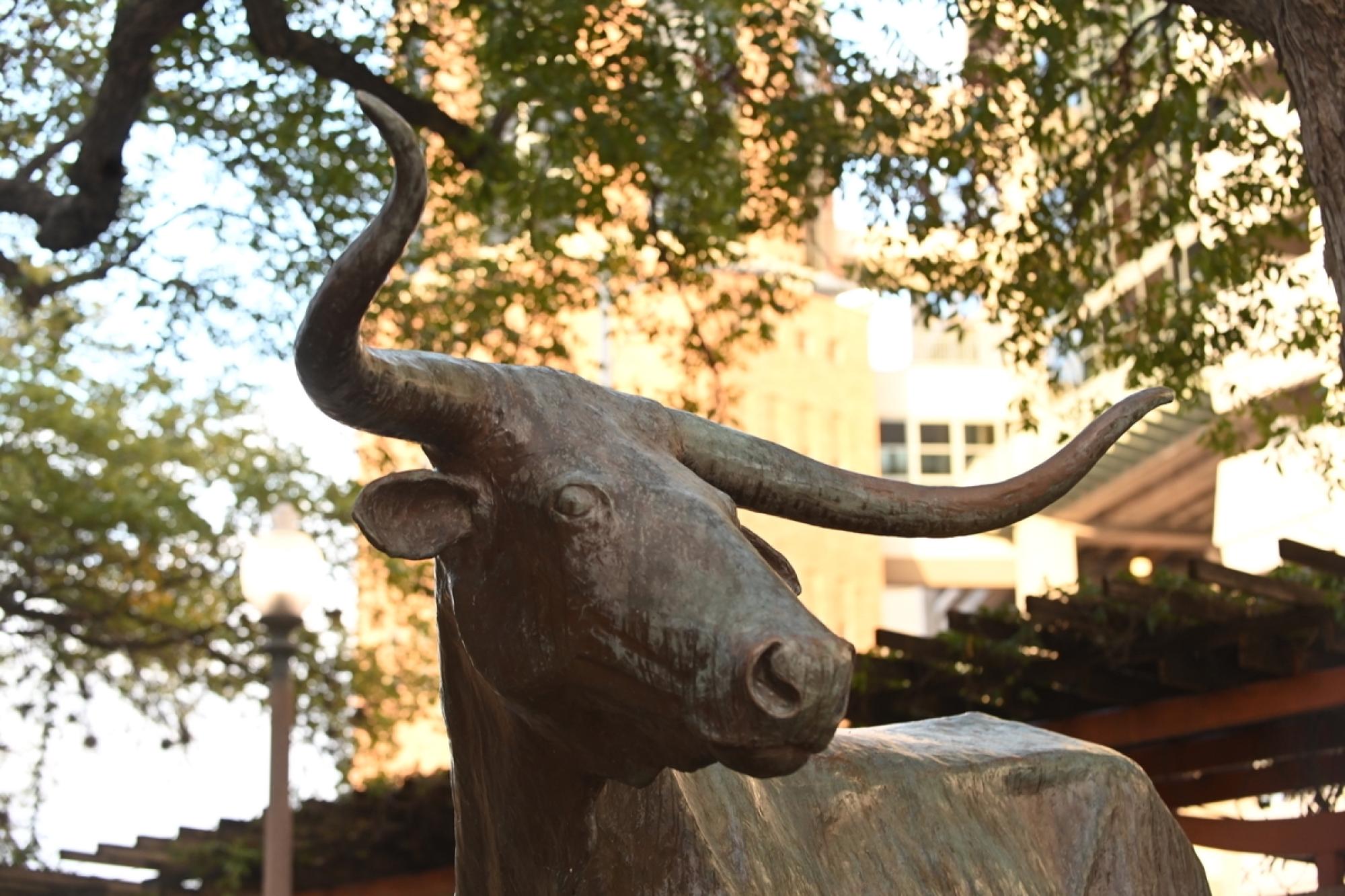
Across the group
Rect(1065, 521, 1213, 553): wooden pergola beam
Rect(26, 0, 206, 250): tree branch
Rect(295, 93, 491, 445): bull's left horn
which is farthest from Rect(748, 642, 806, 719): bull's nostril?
Rect(1065, 521, 1213, 553): wooden pergola beam

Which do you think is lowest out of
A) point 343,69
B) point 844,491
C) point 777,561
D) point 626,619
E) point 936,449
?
point 626,619

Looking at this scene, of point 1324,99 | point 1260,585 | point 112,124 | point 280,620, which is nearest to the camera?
point 1324,99

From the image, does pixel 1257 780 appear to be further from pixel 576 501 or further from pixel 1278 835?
pixel 576 501

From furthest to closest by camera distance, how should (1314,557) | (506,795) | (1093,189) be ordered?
(1093,189), (1314,557), (506,795)

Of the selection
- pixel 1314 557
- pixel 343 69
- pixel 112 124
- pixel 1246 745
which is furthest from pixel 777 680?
pixel 343 69

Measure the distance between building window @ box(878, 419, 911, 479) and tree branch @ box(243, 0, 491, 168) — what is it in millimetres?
40400

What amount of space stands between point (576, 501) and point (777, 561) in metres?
0.37

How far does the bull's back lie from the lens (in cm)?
293

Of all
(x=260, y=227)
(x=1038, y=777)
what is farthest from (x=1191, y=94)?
(x=1038, y=777)

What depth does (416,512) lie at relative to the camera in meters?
2.78

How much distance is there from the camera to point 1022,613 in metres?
9.18

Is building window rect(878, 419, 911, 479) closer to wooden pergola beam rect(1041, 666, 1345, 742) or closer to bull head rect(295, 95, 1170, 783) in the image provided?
wooden pergola beam rect(1041, 666, 1345, 742)

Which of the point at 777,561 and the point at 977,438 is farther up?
the point at 977,438

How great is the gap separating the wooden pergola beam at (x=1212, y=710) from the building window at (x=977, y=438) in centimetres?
4122
